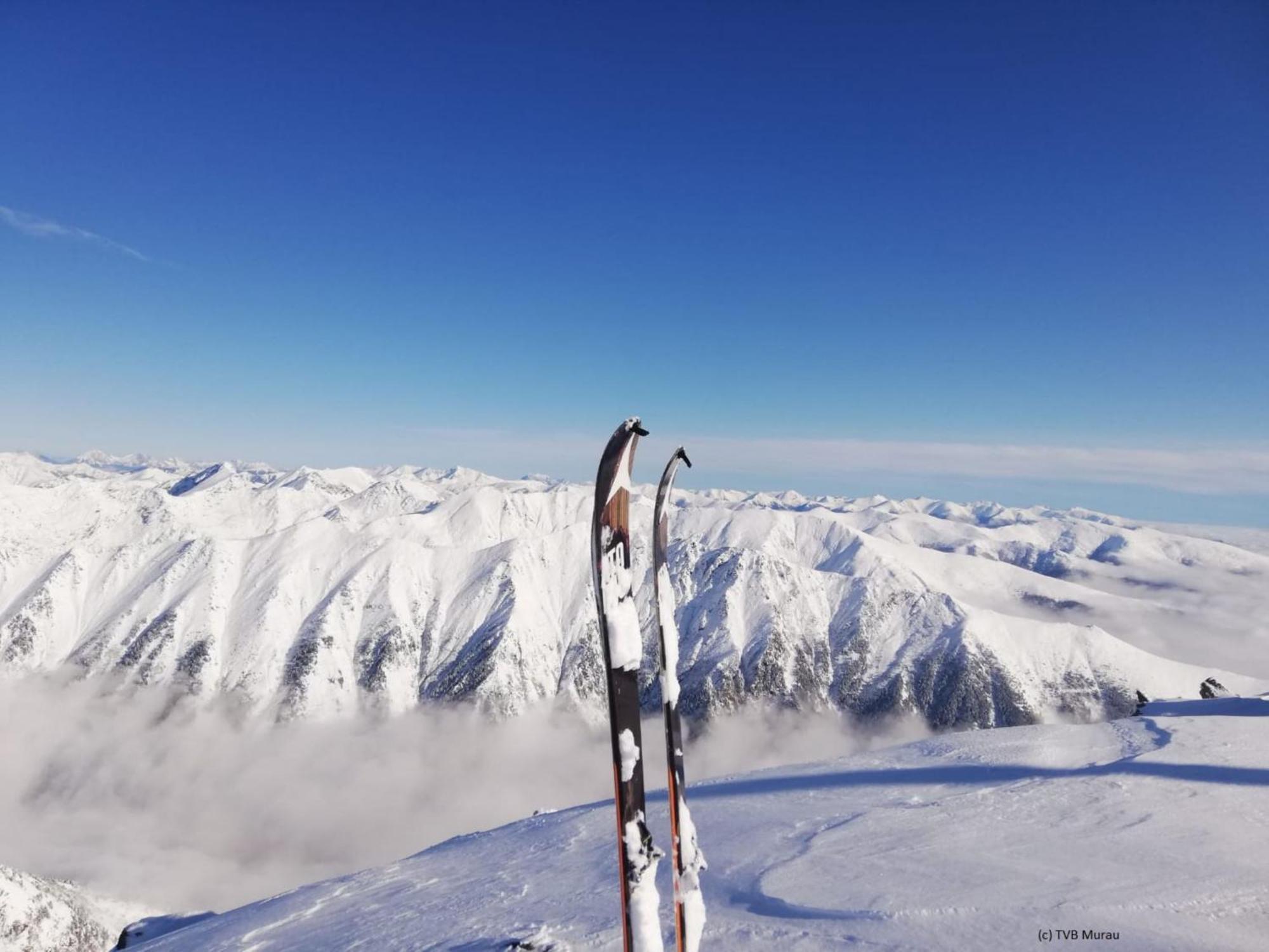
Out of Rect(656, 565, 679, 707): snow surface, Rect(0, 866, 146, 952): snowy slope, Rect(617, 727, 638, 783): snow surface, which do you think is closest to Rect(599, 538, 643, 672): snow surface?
Rect(656, 565, 679, 707): snow surface

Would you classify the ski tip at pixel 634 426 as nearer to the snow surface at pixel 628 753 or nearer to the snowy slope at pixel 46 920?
the snow surface at pixel 628 753

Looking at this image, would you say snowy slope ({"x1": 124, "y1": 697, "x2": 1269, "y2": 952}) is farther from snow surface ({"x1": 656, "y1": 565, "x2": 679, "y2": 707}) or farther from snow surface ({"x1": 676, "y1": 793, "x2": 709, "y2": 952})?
snow surface ({"x1": 656, "y1": 565, "x2": 679, "y2": 707})

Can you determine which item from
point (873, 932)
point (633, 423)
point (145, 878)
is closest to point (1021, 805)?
point (873, 932)

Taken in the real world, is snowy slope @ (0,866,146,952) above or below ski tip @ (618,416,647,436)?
below

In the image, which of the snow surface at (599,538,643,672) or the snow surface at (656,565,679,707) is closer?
the snow surface at (599,538,643,672)

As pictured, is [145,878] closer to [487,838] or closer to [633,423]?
[487,838]

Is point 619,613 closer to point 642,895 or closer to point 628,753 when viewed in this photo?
point 628,753

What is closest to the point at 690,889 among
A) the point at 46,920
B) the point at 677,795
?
the point at 677,795

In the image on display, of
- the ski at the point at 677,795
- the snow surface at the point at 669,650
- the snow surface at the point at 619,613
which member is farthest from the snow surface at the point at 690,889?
the snow surface at the point at 619,613
